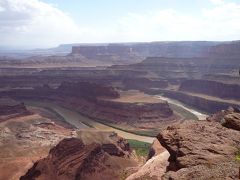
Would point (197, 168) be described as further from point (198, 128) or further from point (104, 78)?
point (104, 78)

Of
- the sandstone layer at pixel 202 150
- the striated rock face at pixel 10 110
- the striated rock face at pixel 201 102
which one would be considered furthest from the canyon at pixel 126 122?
the striated rock face at pixel 201 102

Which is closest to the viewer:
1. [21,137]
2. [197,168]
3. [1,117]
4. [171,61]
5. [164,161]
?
[197,168]

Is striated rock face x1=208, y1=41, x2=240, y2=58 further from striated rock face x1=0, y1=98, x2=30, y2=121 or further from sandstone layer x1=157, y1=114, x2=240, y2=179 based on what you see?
sandstone layer x1=157, y1=114, x2=240, y2=179

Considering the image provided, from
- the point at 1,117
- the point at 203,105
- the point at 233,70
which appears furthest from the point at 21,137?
the point at 233,70

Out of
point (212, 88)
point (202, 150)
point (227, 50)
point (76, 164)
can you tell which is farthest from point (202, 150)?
point (227, 50)

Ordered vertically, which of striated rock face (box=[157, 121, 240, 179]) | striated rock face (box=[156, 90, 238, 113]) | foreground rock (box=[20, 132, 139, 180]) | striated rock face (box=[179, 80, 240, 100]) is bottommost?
striated rock face (box=[156, 90, 238, 113])

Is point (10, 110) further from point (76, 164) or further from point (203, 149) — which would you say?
point (203, 149)

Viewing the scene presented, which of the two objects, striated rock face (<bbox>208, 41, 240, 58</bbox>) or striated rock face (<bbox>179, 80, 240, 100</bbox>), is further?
striated rock face (<bbox>208, 41, 240, 58</bbox>)

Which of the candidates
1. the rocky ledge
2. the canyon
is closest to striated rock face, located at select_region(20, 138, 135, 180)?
the canyon
